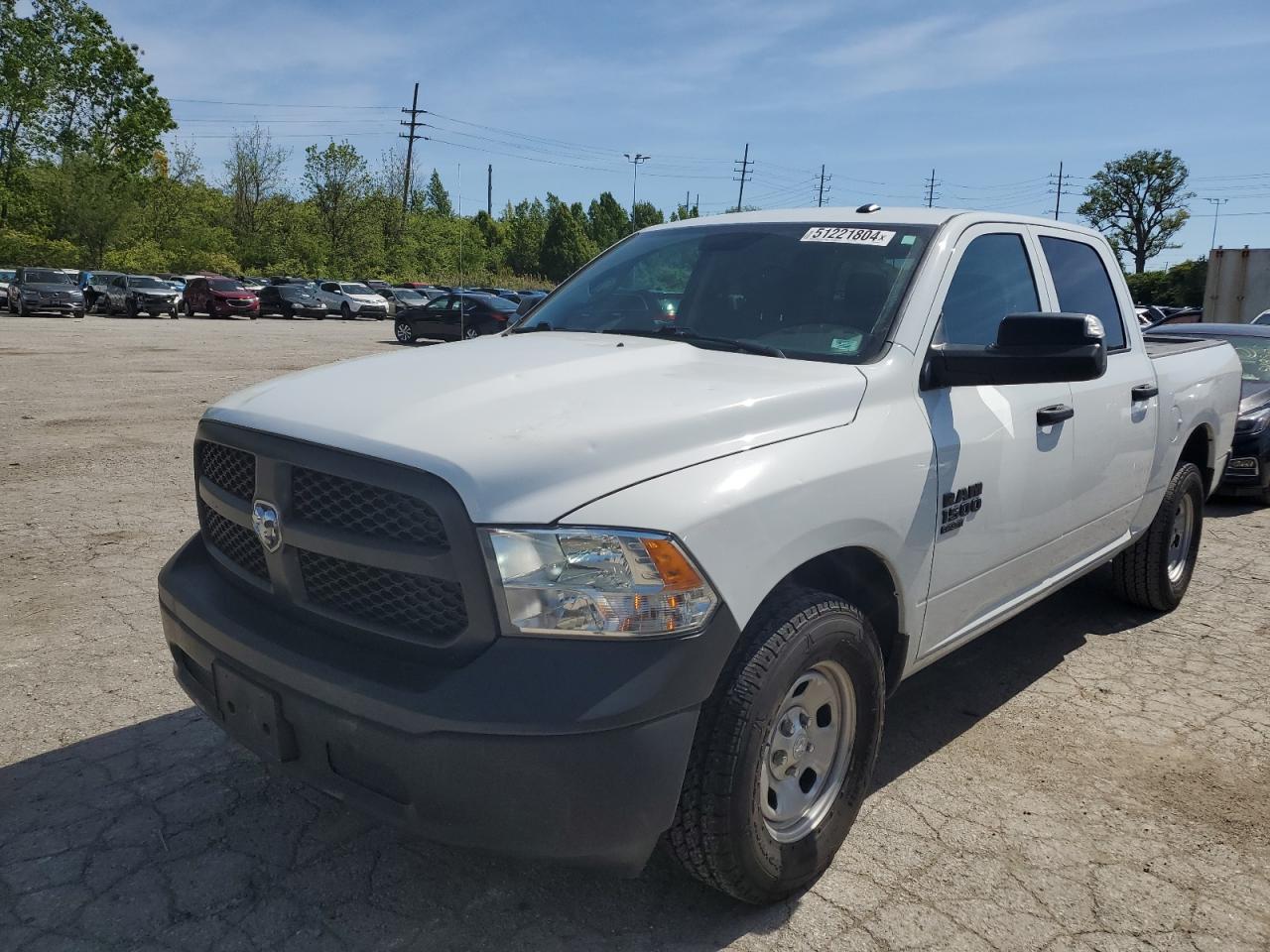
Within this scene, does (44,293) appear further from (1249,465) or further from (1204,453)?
(1204,453)

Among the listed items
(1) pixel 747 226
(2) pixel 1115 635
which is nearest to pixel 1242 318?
(2) pixel 1115 635

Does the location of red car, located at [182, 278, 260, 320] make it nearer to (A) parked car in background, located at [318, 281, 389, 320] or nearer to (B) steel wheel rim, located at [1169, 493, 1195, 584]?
(A) parked car in background, located at [318, 281, 389, 320]

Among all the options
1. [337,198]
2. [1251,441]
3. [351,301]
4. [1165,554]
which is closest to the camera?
[1165,554]

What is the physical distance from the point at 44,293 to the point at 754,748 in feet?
125

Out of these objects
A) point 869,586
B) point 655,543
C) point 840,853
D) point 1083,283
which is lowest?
point 840,853

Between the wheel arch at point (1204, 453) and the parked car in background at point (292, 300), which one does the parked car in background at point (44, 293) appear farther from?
the wheel arch at point (1204, 453)

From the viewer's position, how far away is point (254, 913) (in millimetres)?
2584

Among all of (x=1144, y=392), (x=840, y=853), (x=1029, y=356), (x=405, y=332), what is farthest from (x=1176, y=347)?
(x=405, y=332)

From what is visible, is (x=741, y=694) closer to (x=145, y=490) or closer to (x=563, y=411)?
(x=563, y=411)

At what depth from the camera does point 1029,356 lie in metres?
2.88

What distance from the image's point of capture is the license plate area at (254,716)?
2.32m

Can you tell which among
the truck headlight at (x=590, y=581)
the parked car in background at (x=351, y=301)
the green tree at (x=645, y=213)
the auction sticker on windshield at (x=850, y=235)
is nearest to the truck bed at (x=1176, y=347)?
the auction sticker on windshield at (x=850, y=235)

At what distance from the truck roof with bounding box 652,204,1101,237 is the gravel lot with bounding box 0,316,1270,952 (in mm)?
1880

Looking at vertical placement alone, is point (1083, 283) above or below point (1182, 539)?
above
